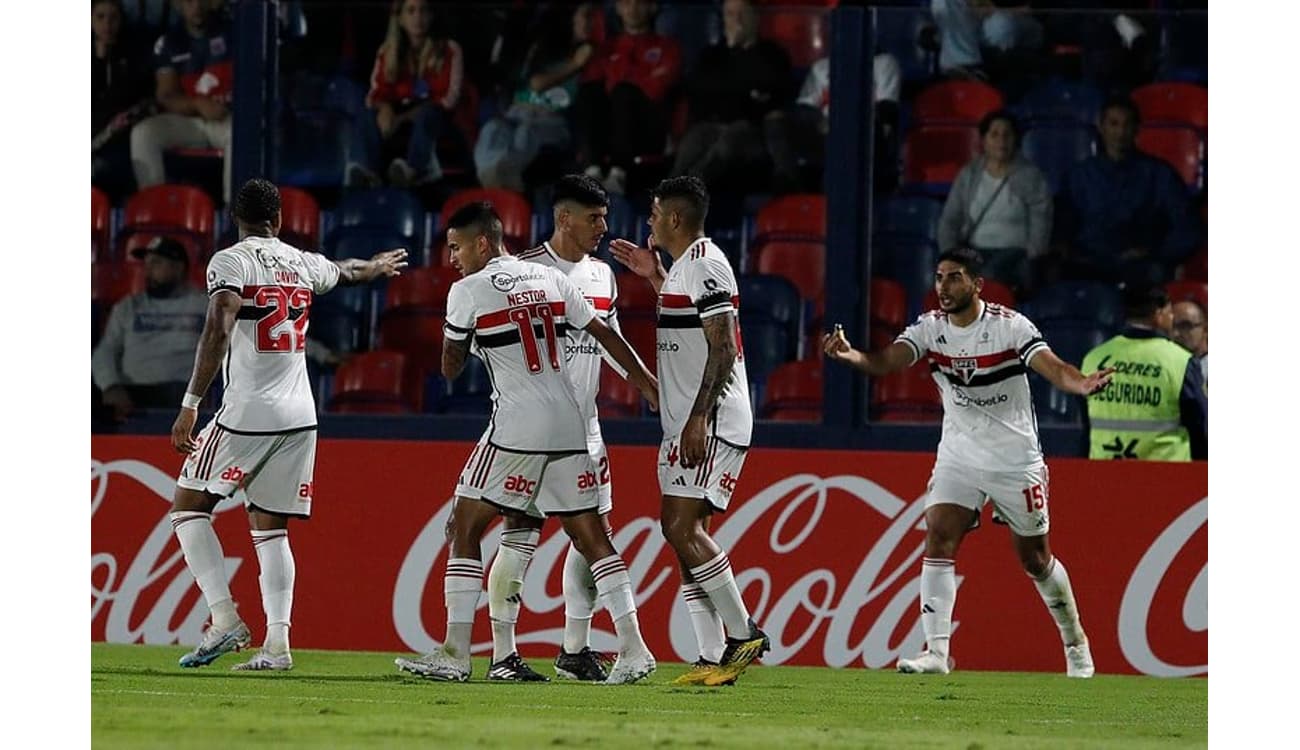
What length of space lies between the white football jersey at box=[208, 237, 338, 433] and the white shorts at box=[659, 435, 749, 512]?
154cm

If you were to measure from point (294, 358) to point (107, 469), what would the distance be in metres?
2.57

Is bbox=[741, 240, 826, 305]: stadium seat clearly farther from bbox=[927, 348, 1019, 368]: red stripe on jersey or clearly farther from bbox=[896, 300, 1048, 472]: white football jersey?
bbox=[927, 348, 1019, 368]: red stripe on jersey

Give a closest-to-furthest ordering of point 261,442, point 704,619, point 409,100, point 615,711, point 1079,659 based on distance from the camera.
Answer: point 615,711, point 261,442, point 704,619, point 1079,659, point 409,100

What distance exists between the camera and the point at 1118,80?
37.1 ft

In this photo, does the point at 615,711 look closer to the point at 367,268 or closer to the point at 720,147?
the point at 367,268

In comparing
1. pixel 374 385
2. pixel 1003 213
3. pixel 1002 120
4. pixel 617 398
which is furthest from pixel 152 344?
pixel 1002 120

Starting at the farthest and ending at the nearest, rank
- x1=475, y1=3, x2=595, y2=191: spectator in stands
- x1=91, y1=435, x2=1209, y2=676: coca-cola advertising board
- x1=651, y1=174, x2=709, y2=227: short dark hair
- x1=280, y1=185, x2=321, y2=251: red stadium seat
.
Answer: x1=475, y1=3, x2=595, y2=191: spectator in stands < x1=280, y1=185, x2=321, y2=251: red stadium seat < x1=91, y1=435, x2=1209, y2=676: coca-cola advertising board < x1=651, y1=174, x2=709, y2=227: short dark hair

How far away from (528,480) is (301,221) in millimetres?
3953

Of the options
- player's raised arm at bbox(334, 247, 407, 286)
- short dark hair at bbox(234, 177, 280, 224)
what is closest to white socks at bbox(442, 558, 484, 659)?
player's raised arm at bbox(334, 247, 407, 286)

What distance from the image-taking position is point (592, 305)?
29.2 feet

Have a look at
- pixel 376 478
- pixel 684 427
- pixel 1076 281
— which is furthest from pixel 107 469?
pixel 1076 281

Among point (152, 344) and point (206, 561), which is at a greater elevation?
point (152, 344)

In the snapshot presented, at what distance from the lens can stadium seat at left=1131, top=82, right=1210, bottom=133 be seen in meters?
11.4

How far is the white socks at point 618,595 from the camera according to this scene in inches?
332
